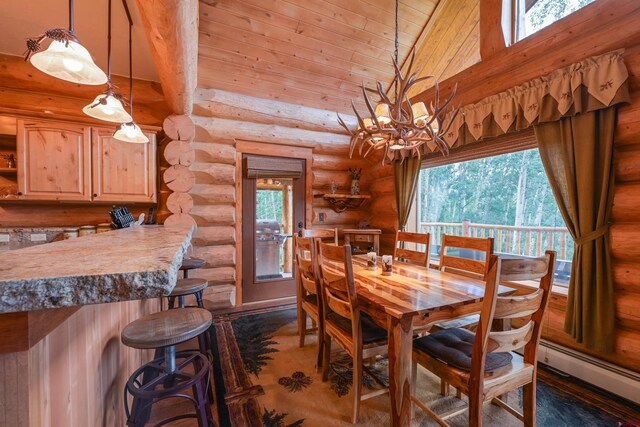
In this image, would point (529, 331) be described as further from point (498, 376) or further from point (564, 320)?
point (564, 320)

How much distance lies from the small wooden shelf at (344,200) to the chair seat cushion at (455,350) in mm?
2814

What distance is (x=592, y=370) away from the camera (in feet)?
6.74

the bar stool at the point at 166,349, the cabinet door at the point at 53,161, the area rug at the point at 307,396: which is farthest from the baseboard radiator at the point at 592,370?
the cabinet door at the point at 53,161

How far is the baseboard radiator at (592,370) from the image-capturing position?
1.88 metres

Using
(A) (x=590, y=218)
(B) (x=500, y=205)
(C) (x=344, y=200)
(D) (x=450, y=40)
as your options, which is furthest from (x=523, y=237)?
(D) (x=450, y=40)

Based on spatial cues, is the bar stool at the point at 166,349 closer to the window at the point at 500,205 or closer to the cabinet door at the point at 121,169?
the cabinet door at the point at 121,169

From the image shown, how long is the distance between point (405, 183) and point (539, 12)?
7.24 feet

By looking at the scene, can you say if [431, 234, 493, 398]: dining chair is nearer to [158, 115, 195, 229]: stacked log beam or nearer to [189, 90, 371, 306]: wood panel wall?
[189, 90, 371, 306]: wood panel wall

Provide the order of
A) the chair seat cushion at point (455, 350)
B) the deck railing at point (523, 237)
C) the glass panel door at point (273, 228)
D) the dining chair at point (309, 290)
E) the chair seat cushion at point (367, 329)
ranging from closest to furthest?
the chair seat cushion at point (455, 350)
the chair seat cushion at point (367, 329)
the dining chair at point (309, 290)
the deck railing at point (523, 237)
the glass panel door at point (273, 228)

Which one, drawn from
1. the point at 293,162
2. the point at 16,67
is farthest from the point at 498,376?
the point at 16,67

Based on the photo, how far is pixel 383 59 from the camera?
3.80 meters

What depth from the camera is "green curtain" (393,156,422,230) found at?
3.80 m

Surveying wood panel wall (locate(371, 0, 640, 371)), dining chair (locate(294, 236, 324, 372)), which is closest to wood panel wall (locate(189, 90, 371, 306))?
dining chair (locate(294, 236, 324, 372))

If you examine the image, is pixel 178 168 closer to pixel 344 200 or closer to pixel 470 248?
pixel 344 200
